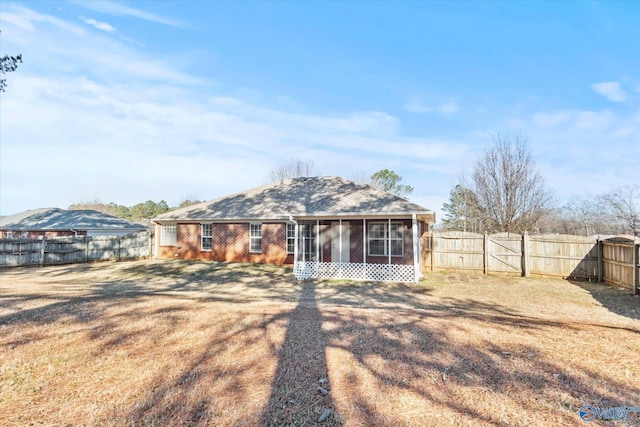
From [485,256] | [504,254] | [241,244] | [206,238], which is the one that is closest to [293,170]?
[206,238]

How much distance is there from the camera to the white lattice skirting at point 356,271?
46.1ft

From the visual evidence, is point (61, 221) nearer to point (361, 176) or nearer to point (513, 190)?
point (361, 176)

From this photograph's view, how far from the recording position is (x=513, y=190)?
70.1ft

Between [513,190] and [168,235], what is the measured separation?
22145 millimetres

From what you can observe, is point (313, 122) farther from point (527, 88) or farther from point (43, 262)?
point (43, 262)

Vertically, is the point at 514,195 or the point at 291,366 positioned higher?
the point at 514,195

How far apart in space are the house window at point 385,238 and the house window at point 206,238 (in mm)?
9746

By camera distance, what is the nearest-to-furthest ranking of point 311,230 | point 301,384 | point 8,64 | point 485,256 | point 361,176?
point 301,384
point 8,64
point 485,256
point 311,230
point 361,176

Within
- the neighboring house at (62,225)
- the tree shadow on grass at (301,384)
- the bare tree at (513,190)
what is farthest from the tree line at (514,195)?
the neighboring house at (62,225)

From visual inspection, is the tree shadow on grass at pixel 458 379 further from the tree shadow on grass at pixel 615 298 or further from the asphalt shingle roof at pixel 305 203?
the asphalt shingle roof at pixel 305 203

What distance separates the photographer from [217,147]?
82.5 feet

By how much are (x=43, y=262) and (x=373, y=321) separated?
19.8 m

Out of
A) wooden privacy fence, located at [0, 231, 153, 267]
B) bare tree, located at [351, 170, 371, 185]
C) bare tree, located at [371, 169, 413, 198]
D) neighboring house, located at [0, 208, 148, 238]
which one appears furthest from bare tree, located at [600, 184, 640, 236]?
neighboring house, located at [0, 208, 148, 238]

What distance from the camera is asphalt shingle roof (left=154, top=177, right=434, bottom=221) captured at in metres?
14.5
